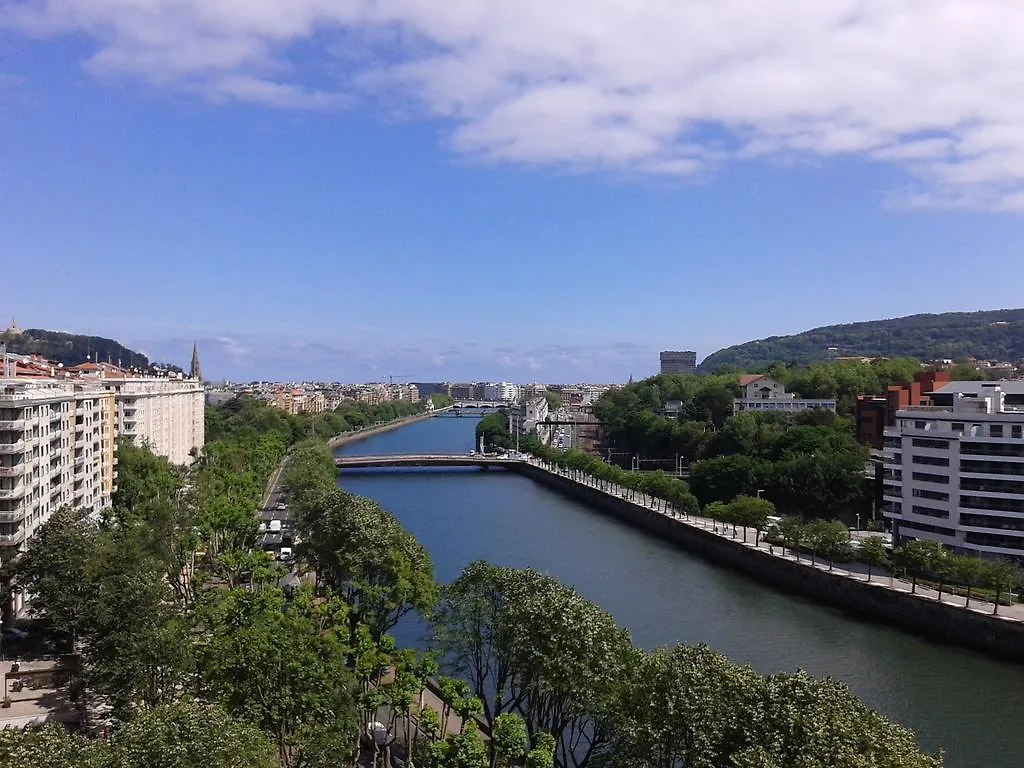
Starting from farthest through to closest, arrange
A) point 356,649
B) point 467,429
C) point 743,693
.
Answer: point 467,429, point 356,649, point 743,693

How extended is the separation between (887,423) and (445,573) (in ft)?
70.0

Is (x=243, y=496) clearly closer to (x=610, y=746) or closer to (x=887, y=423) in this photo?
(x=610, y=746)

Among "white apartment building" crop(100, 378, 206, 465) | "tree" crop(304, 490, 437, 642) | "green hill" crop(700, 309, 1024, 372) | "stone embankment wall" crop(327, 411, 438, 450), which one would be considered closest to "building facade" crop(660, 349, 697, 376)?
"green hill" crop(700, 309, 1024, 372)

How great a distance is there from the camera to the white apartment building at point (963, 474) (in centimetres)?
2347

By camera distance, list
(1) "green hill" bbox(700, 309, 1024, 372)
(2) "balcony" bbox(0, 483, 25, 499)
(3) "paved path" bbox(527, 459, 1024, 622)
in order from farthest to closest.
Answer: (1) "green hill" bbox(700, 309, 1024, 372) < (3) "paved path" bbox(527, 459, 1024, 622) < (2) "balcony" bbox(0, 483, 25, 499)

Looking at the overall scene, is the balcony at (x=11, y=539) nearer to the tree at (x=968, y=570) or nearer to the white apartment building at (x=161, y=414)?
the white apartment building at (x=161, y=414)

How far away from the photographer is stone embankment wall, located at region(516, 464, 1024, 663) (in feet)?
60.7

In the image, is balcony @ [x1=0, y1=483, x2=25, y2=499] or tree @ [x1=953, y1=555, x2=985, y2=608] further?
tree @ [x1=953, y1=555, x2=985, y2=608]

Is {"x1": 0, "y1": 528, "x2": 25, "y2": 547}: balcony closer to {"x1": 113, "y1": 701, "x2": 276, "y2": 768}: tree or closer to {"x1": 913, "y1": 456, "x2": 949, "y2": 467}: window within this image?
{"x1": 113, "y1": 701, "x2": 276, "y2": 768}: tree

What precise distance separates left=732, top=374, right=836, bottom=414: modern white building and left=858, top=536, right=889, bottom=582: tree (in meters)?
29.8

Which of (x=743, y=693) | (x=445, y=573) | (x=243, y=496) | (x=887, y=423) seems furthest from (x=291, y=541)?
(x=887, y=423)

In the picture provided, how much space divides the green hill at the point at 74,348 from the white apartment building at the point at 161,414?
33.3 metres

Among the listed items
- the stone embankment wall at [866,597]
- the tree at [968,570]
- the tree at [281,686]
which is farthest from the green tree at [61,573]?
the tree at [968,570]

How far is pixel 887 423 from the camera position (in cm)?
3675
